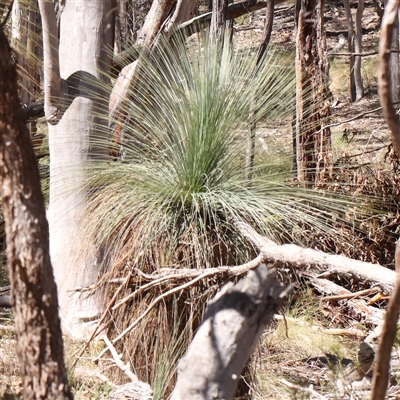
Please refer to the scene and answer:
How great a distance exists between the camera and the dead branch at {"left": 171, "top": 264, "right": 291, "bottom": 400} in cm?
140

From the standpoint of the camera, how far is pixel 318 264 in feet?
7.93

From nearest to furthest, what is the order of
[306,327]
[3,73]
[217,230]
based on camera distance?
[3,73] < [217,230] < [306,327]

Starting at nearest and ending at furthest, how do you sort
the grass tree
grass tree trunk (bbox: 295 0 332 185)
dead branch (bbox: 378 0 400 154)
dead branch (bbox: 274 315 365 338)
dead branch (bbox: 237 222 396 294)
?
dead branch (bbox: 378 0 400 154)
dead branch (bbox: 237 222 396 294)
the grass tree
dead branch (bbox: 274 315 365 338)
grass tree trunk (bbox: 295 0 332 185)

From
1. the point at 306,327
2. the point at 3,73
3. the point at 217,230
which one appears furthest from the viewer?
the point at 306,327

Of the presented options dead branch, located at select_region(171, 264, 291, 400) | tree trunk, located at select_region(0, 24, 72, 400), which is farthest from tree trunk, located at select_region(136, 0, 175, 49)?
dead branch, located at select_region(171, 264, 291, 400)

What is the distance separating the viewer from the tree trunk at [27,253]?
1438mm

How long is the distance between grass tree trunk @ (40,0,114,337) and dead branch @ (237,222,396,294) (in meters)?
0.85

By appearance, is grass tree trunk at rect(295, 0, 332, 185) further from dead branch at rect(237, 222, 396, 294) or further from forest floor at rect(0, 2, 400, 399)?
dead branch at rect(237, 222, 396, 294)

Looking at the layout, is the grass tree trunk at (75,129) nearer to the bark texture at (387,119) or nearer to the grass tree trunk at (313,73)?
the grass tree trunk at (313,73)

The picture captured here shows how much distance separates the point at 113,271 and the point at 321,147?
1.73m

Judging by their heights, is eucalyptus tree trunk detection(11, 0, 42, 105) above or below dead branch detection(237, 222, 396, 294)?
above

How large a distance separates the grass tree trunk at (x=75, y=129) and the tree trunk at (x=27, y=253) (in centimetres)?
152

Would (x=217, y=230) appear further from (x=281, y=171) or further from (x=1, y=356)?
(x=1, y=356)


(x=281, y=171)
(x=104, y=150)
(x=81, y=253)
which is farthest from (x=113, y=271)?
(x=281, y=171)
